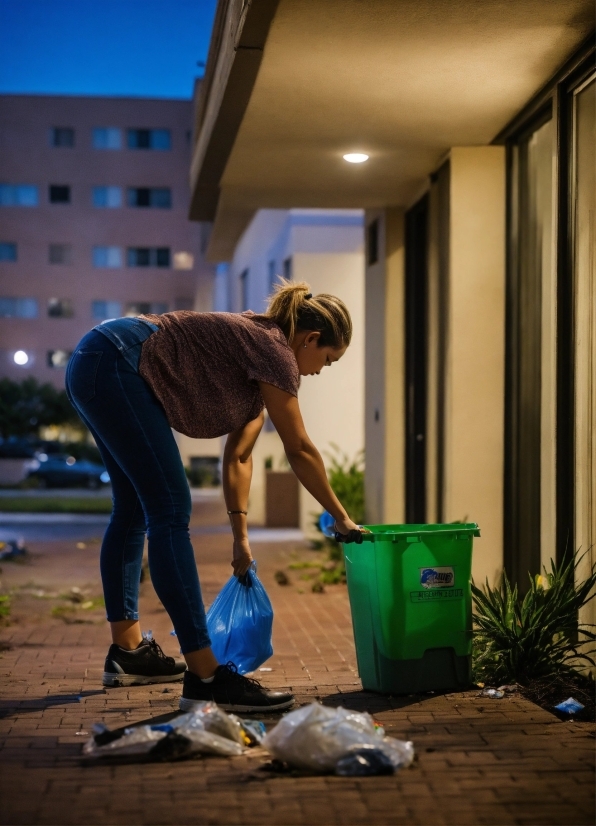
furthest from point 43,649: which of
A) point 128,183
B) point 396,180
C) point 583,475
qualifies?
point 128,183

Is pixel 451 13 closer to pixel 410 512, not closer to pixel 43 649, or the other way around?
pixel 43 649

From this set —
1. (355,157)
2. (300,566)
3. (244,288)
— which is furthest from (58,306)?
(355,157)

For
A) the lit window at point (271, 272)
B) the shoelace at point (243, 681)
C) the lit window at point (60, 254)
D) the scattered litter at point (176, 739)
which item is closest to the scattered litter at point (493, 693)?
the shoelace at point (243, 681)

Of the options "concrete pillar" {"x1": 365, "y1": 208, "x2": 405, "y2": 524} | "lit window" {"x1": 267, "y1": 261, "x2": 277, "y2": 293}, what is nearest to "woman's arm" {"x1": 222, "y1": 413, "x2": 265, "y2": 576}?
"concrete pillar" {"x1": 365, "y1": 208, "x2": 405, "y2": 524}

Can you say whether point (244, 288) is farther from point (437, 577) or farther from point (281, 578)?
point (437, 577)

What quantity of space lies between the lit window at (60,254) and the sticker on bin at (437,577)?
4850 cm

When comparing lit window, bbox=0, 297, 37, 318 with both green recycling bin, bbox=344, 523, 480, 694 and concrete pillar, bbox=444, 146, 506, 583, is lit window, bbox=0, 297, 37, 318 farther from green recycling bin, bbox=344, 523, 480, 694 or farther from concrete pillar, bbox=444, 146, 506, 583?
green recycling bin, bbox=344, 523, 480, 694

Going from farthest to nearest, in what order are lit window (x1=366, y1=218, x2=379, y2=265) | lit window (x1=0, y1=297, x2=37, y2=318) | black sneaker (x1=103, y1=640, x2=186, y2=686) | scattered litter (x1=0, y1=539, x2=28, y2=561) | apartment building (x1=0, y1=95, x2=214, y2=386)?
1. lit window (x1=0, y1=297, x2=37, y2=318)
2. apartment building (x1=0, y1=95, x2=214, y2=386)
3. scattered litter (x1=0, y1=539, x2=28, y2=561)
4. lit window (x1=366, y1=218, x2=379, y2=265)
5. black sneaker (x1=103, y1=640, x2=186, y2=686)

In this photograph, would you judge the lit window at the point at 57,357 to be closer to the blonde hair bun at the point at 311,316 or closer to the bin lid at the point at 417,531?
the bin lid at the point at 417,531

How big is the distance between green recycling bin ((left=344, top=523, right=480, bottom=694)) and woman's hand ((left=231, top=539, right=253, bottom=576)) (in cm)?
51

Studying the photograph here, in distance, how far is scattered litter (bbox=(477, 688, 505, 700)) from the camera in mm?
4773

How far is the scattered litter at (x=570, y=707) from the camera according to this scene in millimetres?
4488

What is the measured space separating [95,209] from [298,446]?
160ft

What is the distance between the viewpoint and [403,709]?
456cm
